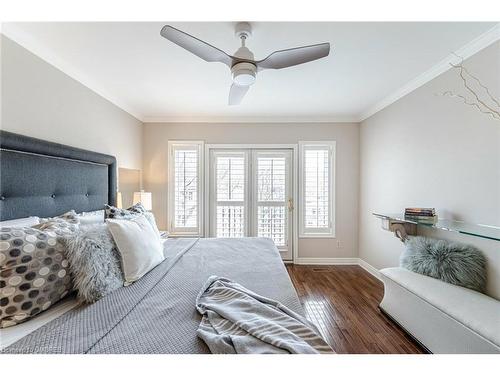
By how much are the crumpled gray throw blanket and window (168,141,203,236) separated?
2.55m

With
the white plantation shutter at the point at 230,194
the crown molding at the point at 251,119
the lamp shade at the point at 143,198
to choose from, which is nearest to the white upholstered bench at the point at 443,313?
the white plantation shutter at the point at 230,194

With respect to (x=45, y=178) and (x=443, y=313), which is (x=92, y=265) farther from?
(x=443, y=313)

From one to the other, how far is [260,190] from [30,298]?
9.68 feet

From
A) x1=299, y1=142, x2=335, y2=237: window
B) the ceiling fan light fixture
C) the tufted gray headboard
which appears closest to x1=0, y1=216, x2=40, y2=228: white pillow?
the tufted gray headboard

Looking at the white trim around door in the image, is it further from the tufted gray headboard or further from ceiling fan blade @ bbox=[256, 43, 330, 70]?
ceiling fan blade @ bbox=[256, 43, 330, 70]

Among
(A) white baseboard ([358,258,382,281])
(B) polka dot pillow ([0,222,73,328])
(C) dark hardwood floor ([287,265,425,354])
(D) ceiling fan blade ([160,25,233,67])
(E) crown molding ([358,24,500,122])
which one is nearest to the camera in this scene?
(B) polka dot pillow ([0,222,73,328])

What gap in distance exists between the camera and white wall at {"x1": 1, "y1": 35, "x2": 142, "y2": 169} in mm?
1485

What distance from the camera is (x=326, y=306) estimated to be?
92.3 inches

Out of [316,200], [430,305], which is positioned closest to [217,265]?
[430,305]

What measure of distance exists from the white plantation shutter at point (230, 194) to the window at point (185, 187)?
297 mm

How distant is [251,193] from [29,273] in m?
2.89

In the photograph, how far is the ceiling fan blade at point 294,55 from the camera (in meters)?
1.38

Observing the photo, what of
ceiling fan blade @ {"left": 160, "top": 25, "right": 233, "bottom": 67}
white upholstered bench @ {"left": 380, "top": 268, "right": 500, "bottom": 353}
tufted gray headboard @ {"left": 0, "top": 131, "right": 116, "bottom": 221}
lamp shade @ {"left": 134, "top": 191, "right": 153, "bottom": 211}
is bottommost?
white upholstered bench @ {"left": 380, "top": 268, "right": 500, "bottom": 353}

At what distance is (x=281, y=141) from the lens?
361 cm
